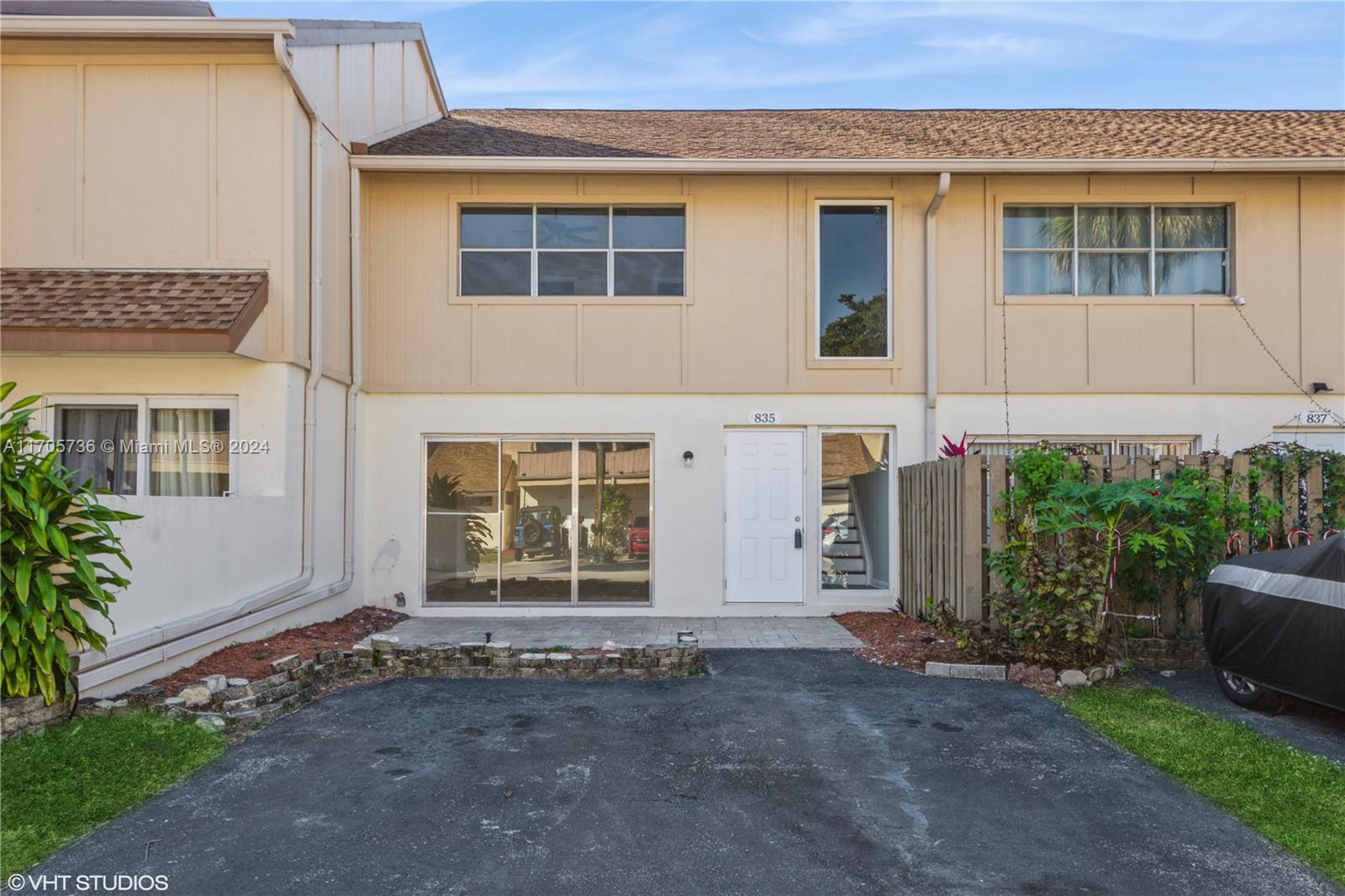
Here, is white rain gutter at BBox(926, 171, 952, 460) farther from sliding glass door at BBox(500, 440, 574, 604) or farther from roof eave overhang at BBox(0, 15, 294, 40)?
roof eave overhang at BBox(0, 15, 294, 40)

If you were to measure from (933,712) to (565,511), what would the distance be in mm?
5308

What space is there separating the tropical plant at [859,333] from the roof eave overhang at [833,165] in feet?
5.35

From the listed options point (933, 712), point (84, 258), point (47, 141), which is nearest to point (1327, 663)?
point (933, 712)

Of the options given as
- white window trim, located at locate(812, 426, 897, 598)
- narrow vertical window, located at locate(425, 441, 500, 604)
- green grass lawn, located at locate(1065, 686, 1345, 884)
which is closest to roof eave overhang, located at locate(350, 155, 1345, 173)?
white window trim, located at locate(812, 426, 897, 598)

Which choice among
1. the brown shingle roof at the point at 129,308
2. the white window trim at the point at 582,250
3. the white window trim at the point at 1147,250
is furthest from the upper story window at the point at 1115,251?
the brown shingle roof at the point at 129,308

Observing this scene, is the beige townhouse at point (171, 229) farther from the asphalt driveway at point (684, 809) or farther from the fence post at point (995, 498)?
the fence post at point (995, 498)

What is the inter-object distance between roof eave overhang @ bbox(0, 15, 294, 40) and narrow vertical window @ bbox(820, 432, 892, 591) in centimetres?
737

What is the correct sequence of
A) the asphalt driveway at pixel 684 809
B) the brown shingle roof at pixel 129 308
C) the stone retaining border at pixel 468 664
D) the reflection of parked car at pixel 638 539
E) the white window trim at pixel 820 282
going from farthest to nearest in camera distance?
1. the white window trim at pixel 820 282
2. the reflection of parked car at pixel 638 539
3. the brown shingle roof at pixel 129 308
4. the stone retaining border at pixel 468 664
5. the asphalt driveway at pixel 684 809

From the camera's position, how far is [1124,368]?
10.4 m

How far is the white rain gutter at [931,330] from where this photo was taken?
10.3 metres

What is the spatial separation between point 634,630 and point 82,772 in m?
5.39

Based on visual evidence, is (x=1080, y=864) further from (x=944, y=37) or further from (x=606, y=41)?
(x=606, y=41)

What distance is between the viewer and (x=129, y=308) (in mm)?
7859

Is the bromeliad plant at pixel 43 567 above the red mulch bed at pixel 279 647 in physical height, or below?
above
